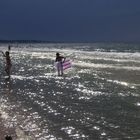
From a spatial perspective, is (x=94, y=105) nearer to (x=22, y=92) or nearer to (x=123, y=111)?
(x=123, y=111)

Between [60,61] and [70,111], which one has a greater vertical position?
[60,61]

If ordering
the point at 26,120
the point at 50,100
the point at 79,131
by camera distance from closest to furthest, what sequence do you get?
the point at 79,131 → the point at 26,120 → the point at 50,100

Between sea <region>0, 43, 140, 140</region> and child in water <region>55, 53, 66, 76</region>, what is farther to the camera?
child in water <region>55, 53, 66, 76</region>

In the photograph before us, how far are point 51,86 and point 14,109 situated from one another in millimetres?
11806

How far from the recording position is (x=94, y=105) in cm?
2636

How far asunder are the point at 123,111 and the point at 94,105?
248cm

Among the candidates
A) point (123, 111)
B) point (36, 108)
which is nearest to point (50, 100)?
point (36, 108)

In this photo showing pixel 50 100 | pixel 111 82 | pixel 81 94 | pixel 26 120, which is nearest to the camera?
pixel 26 120

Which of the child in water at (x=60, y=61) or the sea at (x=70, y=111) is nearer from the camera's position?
the sea at (x=70, y=111)

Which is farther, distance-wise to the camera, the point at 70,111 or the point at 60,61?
the point at 60,61

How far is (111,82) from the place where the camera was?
131 ft

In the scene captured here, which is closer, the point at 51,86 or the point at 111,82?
the point at 51,86

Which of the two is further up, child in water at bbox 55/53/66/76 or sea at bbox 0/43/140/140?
child in water at bbox 55/53/66/76

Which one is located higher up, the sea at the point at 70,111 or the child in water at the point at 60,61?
the child in water at the point at 60,61
